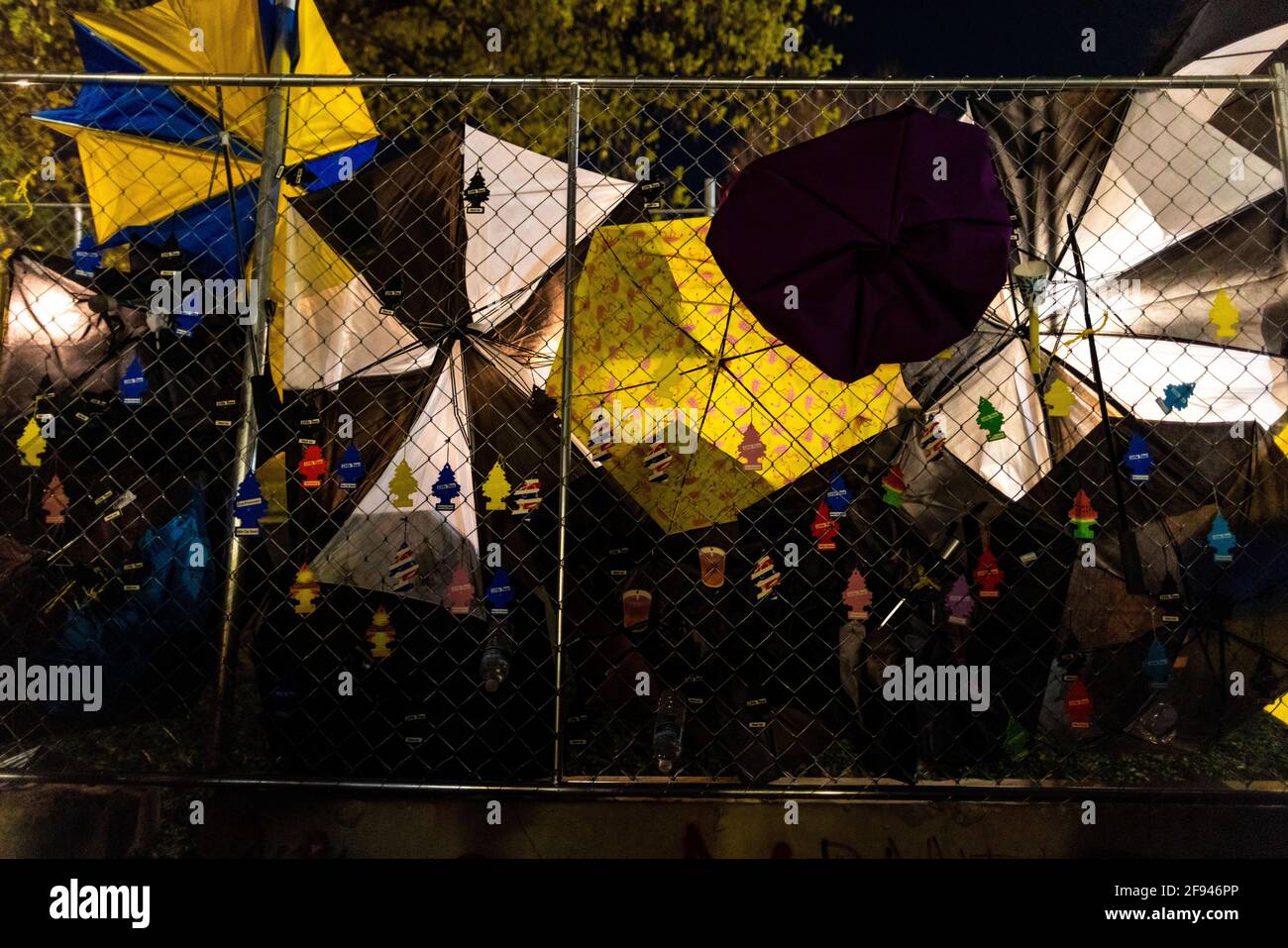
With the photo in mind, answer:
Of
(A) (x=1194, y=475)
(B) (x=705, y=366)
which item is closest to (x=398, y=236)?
(B) (x=705, y=366)

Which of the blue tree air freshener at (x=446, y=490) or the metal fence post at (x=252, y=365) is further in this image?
the blue tree air freshener at (x=446, y=490)

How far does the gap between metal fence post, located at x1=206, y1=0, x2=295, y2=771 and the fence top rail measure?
7.4 inches

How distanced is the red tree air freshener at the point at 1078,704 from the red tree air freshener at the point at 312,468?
2237 millimetres

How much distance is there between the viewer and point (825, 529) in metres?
2.51

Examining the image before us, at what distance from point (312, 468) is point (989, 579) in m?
1.99

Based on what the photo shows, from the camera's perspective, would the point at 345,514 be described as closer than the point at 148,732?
Yes

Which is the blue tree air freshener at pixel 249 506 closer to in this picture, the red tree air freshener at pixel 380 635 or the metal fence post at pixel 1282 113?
the red tree air freshener at pixel 380 635

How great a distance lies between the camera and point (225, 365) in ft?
9.12

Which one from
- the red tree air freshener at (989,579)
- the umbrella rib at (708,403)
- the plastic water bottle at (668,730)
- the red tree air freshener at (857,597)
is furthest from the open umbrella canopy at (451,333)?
the red tree air freshener at (989,579)

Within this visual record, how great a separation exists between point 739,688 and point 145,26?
2.93 metres

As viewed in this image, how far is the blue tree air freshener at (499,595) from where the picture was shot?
7.97 feet

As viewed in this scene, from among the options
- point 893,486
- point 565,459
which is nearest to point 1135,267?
point 893,486
